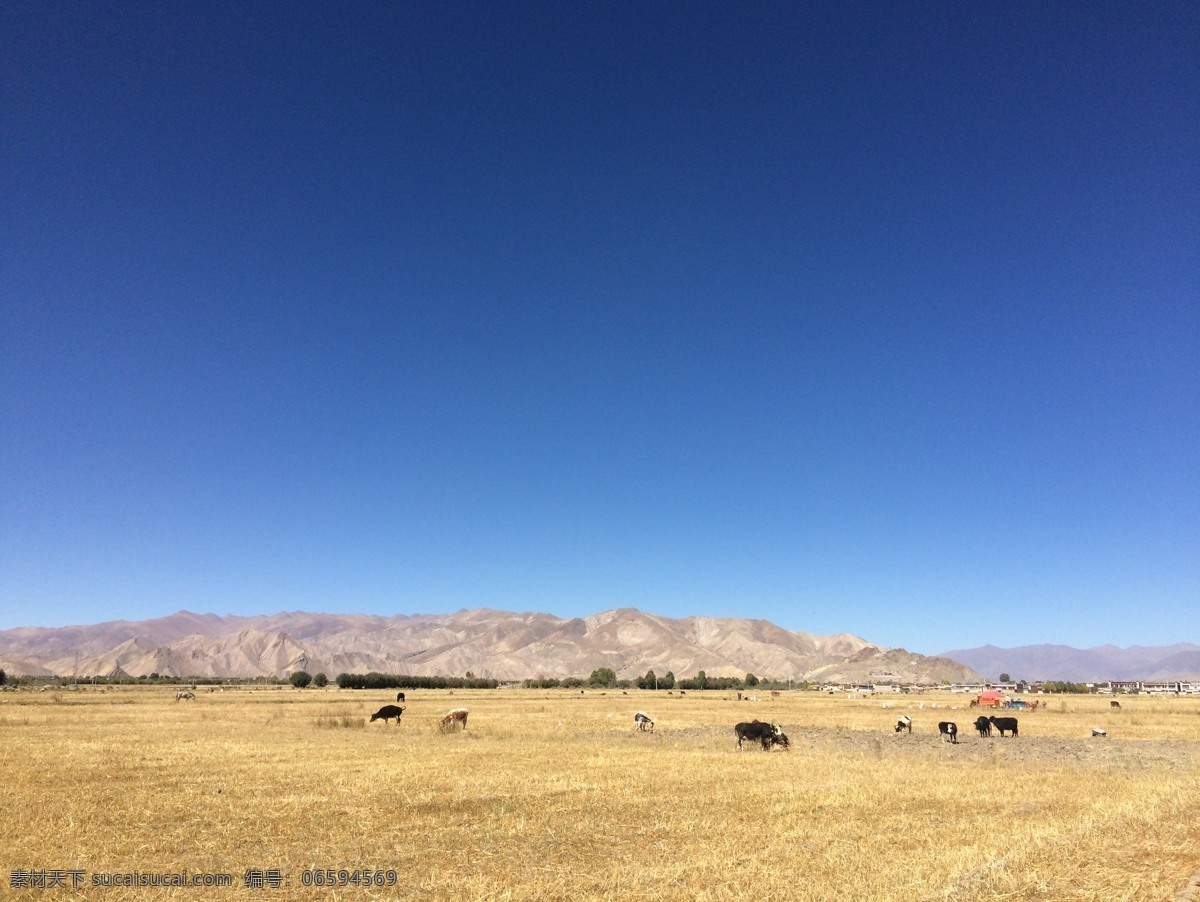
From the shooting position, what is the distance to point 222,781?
64.3 ft

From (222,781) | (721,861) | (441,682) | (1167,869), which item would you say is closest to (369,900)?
(721,861)

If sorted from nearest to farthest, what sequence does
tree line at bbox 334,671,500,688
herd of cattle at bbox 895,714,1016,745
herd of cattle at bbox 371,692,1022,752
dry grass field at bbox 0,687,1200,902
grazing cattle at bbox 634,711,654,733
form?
dry grass field at bbox 0,687,1200,902, herd of cattle at bbox 371,692,1022,752, herd of cattle at bbox 895,714,1016,745, grazing cattle at bbox 634,711,654,733, tree line at bbox 334,671,500,688

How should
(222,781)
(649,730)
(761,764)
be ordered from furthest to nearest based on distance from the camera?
(649,730) < (761,764) < (222,781)

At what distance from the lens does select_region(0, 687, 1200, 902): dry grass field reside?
10672mm

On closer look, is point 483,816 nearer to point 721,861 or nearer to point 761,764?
point 721,861

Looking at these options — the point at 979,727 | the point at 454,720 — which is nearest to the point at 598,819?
the point at 454,720

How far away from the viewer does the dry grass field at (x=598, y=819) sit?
420 inches

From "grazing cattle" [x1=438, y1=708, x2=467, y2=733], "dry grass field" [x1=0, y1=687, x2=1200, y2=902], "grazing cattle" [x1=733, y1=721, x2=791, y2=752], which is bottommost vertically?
"grazing cattle" [x1=438, y1=708, x2=467, y2=733]

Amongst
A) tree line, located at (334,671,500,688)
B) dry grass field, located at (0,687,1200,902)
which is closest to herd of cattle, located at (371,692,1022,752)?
dry grass field, located at (0,687,1200,902)

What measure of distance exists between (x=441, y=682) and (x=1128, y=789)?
11837 cm

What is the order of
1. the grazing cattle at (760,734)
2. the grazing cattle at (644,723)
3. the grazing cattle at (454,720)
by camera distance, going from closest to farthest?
the grazing cattle at (760,734), the grazing cattle at (454,720), the grazing cattle at (644,723)

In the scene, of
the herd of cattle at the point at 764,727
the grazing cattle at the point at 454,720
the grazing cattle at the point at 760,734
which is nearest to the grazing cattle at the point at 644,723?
the herd of cattle at the point at 764,727

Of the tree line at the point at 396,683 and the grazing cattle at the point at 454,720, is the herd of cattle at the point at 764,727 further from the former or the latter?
the tree line at the point at 396,683

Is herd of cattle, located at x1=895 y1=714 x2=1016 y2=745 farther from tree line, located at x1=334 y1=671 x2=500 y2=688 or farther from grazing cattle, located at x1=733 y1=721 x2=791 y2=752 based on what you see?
tree line, located at x1=334 y1=671 x2=500 y2=688
